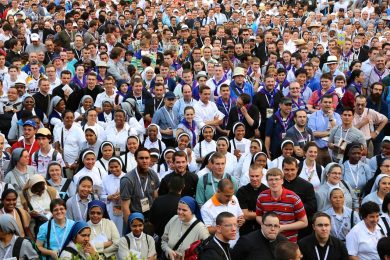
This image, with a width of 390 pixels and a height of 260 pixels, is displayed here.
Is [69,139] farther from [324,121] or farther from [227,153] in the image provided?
[324,121]

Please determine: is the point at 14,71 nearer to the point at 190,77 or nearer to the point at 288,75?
the point at 190,77

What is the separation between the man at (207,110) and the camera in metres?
11.8

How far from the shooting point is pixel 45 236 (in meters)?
7.79

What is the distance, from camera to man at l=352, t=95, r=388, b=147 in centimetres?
1147

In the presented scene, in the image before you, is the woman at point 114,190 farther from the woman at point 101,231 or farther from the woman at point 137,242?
the woman at point 137,242

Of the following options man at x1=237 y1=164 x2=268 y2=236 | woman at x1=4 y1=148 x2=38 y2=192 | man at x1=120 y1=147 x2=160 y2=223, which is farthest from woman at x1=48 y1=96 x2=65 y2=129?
man at x1=237 y1=164 x2=268 y2=236

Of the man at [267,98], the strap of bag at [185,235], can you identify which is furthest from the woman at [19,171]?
the man at [267,98]

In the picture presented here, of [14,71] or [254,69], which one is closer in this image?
[14,71]

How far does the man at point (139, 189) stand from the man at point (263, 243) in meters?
2.08

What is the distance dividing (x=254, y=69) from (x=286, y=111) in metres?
2.89

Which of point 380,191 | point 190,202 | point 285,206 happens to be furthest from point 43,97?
point 380,191

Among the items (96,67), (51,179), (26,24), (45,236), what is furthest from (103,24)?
(45,236)

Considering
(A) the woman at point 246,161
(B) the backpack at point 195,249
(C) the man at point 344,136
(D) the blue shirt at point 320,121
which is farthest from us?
(D) the blue shirt at point 320,121

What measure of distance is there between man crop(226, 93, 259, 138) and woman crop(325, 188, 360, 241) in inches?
142
